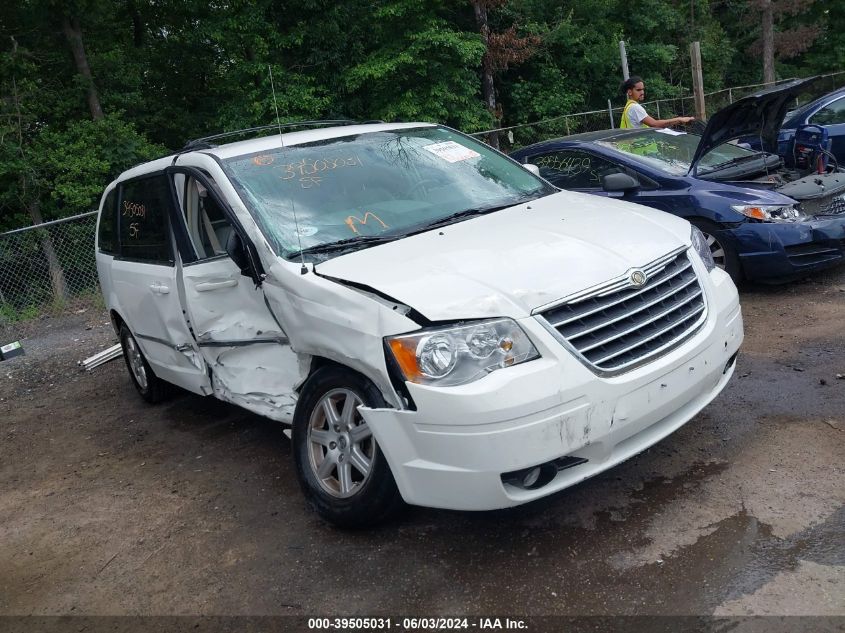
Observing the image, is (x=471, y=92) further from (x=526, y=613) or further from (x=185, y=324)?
(x=526, y=613)

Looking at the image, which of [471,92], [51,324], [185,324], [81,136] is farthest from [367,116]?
[185,324]

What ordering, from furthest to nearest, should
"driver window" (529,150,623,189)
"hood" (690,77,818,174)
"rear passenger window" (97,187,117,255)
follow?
"driver window" (529,150,623,189), "hood" (690,77,818,174), "rear passenger window" (97,187,117,255)

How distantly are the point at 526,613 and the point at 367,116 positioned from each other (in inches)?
738

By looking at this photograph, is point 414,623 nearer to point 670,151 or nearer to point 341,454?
point 341,454

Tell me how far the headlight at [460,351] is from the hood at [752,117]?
4.23 metres

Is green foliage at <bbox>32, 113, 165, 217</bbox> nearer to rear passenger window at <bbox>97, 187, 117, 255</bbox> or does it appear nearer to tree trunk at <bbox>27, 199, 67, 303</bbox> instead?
tree trunk at <bbox>27, 199, 67, 303</bbox>

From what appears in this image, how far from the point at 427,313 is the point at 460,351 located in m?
0.20

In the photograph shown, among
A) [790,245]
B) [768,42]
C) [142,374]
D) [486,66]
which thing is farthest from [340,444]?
[768,42]

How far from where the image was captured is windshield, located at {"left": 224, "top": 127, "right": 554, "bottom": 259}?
13.3 ft

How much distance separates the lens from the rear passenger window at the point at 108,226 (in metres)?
6.02

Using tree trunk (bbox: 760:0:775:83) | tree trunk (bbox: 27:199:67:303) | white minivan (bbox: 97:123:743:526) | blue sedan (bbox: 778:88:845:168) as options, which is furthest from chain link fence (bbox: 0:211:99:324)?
tree trunk (bbox: 760:0:775:83)

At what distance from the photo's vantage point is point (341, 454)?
3.64 m

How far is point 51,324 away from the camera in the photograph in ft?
33.9

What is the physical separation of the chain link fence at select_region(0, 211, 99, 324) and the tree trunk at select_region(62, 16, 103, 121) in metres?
9.24
